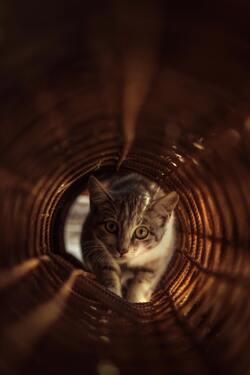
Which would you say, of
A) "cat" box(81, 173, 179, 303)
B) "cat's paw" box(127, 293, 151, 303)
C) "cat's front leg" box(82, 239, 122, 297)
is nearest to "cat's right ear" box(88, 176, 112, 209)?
"cat" box(81, 173, 179, 303)

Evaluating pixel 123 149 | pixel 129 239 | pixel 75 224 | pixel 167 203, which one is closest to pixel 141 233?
pixel 129 239

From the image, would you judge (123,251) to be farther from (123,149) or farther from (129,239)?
(123,149)

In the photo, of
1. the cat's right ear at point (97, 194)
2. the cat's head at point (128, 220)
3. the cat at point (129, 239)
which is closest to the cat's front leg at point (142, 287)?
the cat at point (129, 239)

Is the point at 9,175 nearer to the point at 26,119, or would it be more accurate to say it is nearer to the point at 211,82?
the point at 26,119

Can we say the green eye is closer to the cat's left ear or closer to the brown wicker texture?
the cat's left ear

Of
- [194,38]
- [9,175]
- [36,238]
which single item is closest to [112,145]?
[36,238]
